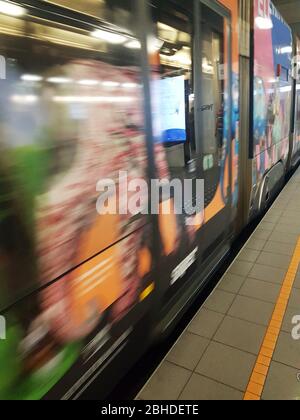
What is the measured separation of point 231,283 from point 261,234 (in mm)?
1512

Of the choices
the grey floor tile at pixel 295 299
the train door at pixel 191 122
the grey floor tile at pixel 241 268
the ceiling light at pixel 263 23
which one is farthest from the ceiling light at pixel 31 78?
the ceiling light at pixel 263 23

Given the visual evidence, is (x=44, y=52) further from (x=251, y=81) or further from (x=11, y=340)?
(x=251, y=81)

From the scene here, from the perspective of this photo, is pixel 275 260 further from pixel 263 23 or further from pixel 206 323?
pixel 263 23

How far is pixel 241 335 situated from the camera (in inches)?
105

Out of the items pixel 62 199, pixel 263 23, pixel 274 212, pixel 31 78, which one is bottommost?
pixel 274 212

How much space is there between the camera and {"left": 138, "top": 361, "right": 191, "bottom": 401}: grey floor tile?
2.14 metres

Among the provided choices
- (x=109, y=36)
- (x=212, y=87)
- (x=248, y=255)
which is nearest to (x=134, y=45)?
(x=109, y=36)

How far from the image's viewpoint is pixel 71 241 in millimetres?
1593

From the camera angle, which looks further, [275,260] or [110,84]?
[275,260]

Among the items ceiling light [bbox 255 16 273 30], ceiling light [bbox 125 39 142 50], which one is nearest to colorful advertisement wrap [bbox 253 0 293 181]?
ceiling light [bbox 255 16 273 30]

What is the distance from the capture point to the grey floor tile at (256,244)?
14.0 ft

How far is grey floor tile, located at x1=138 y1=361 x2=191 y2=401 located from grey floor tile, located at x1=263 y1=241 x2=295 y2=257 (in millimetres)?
2299

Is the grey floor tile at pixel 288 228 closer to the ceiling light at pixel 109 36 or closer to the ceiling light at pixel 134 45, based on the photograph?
the ceiling light at pixel 134 45
